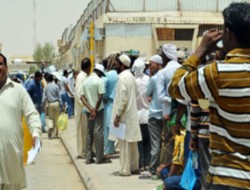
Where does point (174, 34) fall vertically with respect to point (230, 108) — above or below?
above

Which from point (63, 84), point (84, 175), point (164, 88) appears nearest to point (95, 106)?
point (84, 175)

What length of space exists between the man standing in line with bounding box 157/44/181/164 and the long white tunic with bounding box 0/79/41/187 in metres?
2.63

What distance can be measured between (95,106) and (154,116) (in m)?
1.98

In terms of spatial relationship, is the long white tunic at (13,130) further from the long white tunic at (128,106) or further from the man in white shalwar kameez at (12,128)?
the long white tunic at (128,106)

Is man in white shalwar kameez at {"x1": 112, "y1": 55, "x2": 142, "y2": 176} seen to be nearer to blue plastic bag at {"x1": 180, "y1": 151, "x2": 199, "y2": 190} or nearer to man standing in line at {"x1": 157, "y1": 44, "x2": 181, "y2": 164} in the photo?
man standing in line at {"x1": 157, "y1": 44, "x2": 181, "y2": 164}

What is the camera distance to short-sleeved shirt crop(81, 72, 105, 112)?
34.0 ft

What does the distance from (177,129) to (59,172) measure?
5202 mm

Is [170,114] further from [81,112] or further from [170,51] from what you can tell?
[81,112]

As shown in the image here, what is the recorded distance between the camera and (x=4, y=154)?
5.53 metres

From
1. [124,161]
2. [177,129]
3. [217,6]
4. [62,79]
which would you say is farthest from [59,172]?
[217,6]

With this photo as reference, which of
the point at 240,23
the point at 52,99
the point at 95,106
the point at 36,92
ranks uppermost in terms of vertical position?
the point at 240,23

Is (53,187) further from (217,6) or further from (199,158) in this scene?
(217,6)

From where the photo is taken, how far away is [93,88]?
409 inches

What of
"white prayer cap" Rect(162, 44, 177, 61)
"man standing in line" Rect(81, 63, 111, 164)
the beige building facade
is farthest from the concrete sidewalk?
the beige building facade
